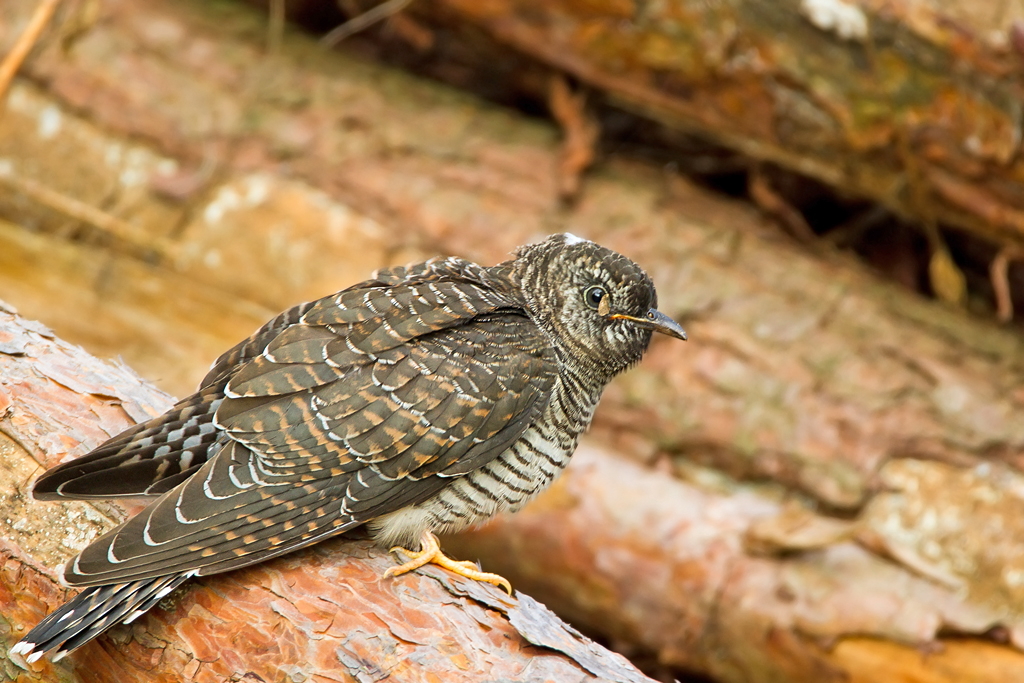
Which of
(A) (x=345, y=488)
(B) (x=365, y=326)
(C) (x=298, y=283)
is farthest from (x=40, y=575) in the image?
(C) (x=298, y=283)

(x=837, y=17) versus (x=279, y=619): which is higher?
(x=837, y=17)

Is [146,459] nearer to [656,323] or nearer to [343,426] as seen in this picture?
[343,426]

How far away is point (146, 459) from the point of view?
9.97 feet

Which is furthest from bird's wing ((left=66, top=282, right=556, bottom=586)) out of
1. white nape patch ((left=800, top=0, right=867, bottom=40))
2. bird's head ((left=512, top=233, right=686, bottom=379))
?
white nape patch ((left=800, top=0, right=867, bottom=40))

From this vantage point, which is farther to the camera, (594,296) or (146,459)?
(594,296)

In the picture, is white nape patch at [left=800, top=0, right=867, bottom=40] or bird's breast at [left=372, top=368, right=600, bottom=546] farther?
white nape patch at [left=800, top=0, right=867, bottom=40]

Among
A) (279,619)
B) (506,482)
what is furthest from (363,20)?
(279,619)

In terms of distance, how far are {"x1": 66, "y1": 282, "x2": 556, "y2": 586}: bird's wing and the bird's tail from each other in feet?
0.28

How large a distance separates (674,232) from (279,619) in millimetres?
3562

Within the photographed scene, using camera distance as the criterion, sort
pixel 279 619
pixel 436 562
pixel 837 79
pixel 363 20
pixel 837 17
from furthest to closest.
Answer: pixel 363 20, pixel 837 79, pixel 837 17, pixel 436 562, pixel 279 619

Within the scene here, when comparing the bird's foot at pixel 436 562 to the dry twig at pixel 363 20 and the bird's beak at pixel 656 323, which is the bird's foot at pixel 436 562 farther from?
the dry twig at pixel 363 20

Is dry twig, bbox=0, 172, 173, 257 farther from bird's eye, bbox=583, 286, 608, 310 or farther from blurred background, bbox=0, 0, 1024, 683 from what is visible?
bird's eye, bbox=583, 286, 608, 310

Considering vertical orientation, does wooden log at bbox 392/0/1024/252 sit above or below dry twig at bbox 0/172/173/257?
above

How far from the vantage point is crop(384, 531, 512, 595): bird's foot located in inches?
124
